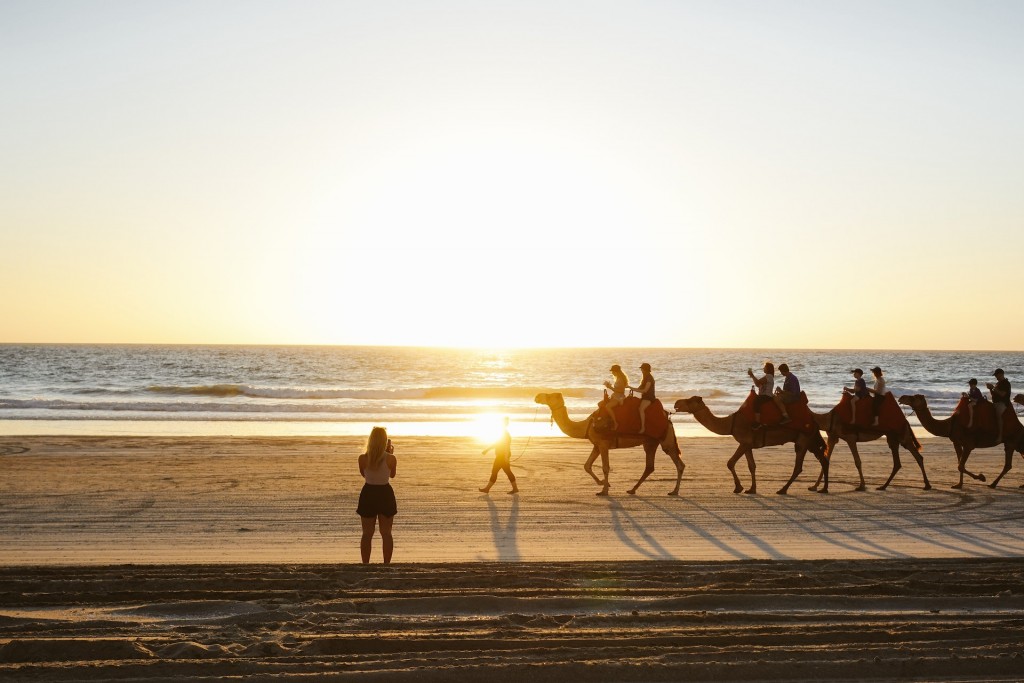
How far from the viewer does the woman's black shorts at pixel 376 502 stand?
1061 cm

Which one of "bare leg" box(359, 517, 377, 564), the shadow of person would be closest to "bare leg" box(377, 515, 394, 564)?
"bare leg" box(359, 517, 377, 564)

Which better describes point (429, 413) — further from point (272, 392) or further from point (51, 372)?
point (51, 372)

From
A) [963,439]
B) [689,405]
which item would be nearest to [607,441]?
[689,405]

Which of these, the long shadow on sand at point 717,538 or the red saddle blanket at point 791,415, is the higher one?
the red saddle blanket at point 791,415

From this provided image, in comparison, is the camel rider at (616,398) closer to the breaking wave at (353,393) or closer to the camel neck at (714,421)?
the camel neck at (714,421)

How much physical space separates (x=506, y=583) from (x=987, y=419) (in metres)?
13.2

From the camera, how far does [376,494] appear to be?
1066cm

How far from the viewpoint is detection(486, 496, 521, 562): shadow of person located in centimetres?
1138

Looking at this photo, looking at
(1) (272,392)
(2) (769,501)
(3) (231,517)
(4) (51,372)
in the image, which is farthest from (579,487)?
(4) (51,372)

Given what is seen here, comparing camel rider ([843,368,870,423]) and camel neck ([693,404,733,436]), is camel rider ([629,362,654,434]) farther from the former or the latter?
camel rider ([843,368,870,423])

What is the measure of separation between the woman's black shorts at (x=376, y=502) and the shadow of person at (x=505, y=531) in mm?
1389

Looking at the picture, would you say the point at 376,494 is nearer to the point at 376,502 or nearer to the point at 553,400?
the point at 376,502

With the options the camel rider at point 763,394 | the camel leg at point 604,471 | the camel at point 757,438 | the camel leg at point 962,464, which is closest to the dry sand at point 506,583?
the camel leg at point 604,471

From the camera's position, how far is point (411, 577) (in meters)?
9.50
